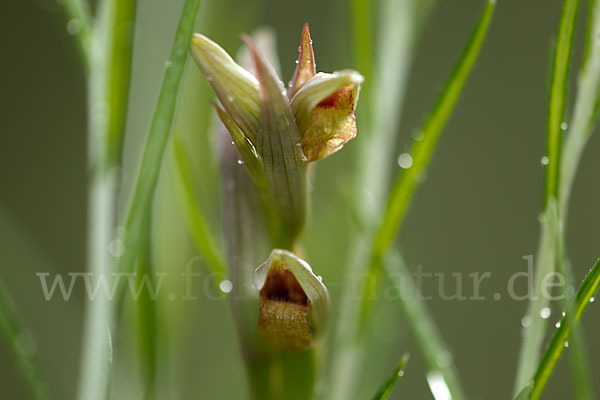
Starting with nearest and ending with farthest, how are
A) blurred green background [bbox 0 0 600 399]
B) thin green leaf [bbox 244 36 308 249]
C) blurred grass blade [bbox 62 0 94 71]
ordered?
thin green leaf [bbox 244 36 308 249]
blurred grass blade [bbox 62 0 94 71]
blurred green background [bbox 0 0 600 399]

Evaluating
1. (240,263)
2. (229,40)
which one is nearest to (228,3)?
(229,40)

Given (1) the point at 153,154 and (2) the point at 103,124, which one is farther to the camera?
(2) the point at 103,124

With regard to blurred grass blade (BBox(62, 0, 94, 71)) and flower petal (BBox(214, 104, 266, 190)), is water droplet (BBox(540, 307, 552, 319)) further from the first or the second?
blurred grass blade (BBox(62, 0, 94, 71))

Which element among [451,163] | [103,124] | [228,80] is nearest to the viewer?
[228,80]

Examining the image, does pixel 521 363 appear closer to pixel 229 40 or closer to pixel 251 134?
Result: pixel 251 134

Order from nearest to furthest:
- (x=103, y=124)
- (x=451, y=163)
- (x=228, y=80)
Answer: (x=228, y=80) < (x=103, y=124) < (x=451, y=163)

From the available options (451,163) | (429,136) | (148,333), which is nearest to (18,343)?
(148,333)

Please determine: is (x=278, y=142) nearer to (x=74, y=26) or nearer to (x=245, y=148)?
(x=245, y=148)

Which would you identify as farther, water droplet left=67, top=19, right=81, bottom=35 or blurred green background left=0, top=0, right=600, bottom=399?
blurred green background left=0, top=0, right=600, bottom=399

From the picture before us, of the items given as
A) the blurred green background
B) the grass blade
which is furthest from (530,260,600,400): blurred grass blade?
the blurred green background
